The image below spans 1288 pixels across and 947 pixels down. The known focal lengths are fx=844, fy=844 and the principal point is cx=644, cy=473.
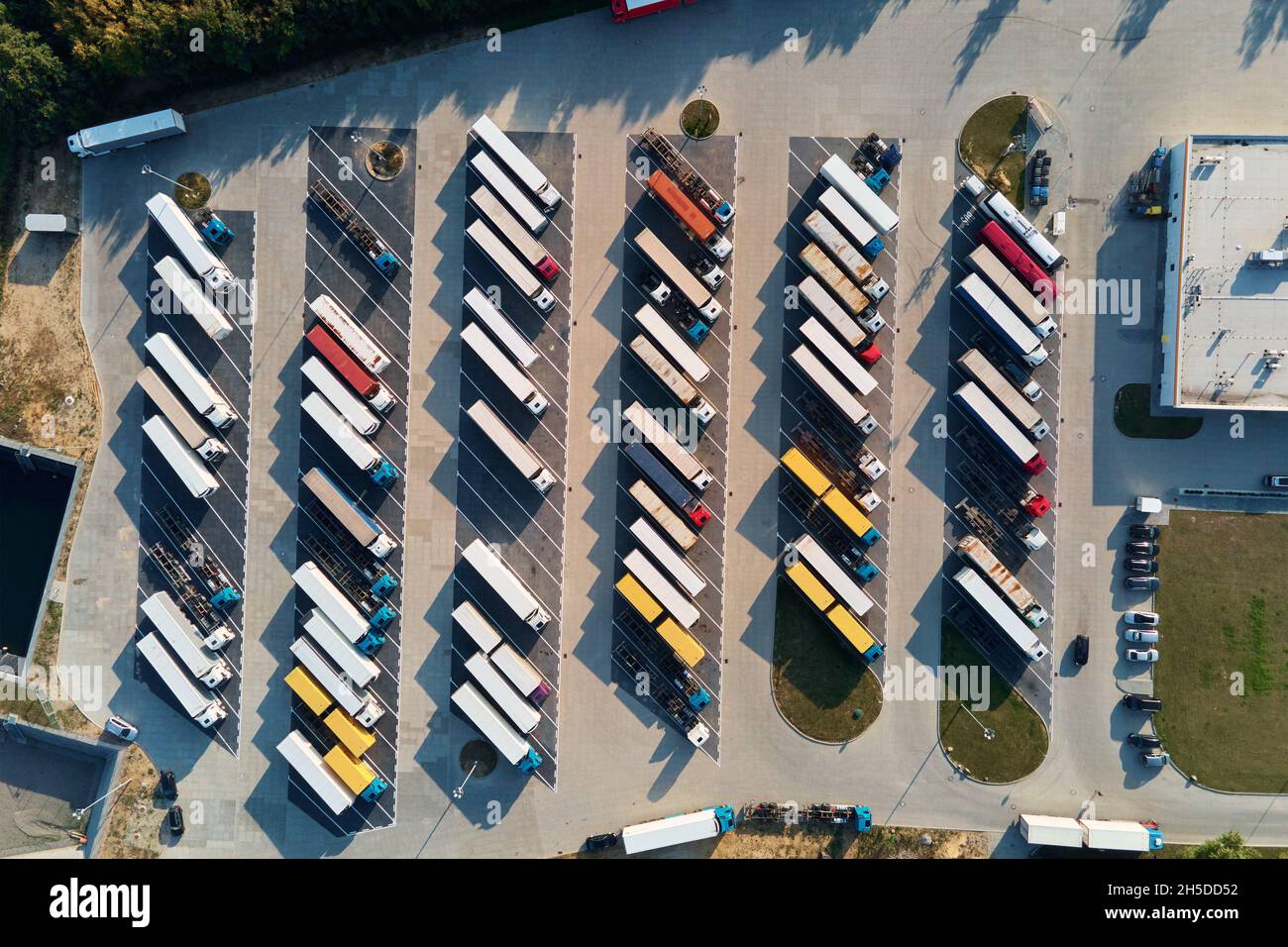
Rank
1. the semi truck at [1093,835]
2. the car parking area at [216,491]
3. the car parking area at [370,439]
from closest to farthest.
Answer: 1. the semi truck at [1093,835]
2. the car parking area at [370,439]
3. the car parking area at [216,491]

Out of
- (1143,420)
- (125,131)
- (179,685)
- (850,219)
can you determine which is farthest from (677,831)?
(125,131)

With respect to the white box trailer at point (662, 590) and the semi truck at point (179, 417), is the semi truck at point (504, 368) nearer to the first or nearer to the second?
the white box trailer at point (662, 590)

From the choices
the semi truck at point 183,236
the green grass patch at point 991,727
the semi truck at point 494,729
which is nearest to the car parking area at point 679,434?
the semi truck at point 494,729

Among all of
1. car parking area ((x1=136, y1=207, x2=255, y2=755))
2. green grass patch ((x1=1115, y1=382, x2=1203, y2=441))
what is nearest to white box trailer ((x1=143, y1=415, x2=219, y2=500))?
car parking area ((x1=136, y1=207, x2=255, y2=755))

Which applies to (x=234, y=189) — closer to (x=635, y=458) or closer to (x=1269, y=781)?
(x=635, y=458)

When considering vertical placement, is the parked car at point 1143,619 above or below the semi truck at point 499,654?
above

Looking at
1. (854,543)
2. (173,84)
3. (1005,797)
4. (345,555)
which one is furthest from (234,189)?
(1005,797)

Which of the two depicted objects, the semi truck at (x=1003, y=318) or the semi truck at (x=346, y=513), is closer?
the semi truck at (x=1003, y=318)
